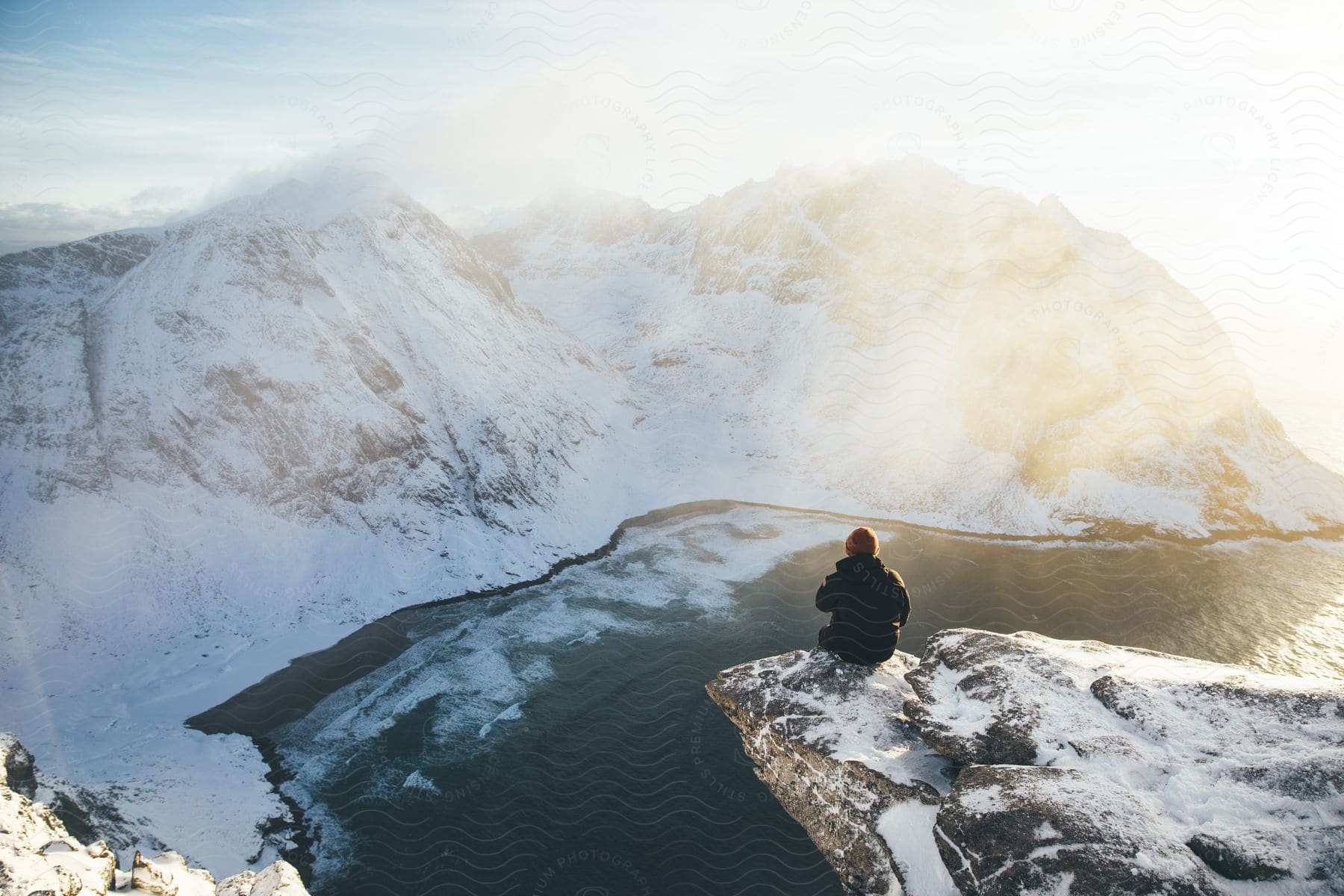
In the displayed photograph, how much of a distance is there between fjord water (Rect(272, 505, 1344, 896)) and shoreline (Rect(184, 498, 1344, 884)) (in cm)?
66

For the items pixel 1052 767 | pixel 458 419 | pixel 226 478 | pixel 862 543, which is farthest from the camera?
pixel 458 419

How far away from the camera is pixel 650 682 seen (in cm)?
3334

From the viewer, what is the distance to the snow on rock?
33.5 feet

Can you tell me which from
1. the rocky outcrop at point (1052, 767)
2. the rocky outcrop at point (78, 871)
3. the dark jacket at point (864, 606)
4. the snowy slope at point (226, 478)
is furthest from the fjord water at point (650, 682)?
the rocky outcrop at point (78, 871)

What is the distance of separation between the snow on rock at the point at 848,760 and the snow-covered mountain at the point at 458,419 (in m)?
22.6

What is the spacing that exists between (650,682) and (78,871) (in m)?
26.7

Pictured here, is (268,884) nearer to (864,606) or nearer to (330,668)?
(864,606)

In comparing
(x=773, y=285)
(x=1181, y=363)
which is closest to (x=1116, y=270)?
(x=1181, y=363)

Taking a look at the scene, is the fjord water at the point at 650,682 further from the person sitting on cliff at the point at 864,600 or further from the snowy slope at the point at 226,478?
the person sitting on cliff at the point at 864,600

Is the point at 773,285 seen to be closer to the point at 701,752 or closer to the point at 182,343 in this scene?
the point at 182,343

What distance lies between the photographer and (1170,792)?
27.7ft

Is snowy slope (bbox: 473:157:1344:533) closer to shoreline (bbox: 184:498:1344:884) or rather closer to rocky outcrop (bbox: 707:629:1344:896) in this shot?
shoreline (bbox: 184:498:1344:884)

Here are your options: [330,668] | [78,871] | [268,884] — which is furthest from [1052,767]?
[330,668]

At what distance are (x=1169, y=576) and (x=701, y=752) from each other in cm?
4434
